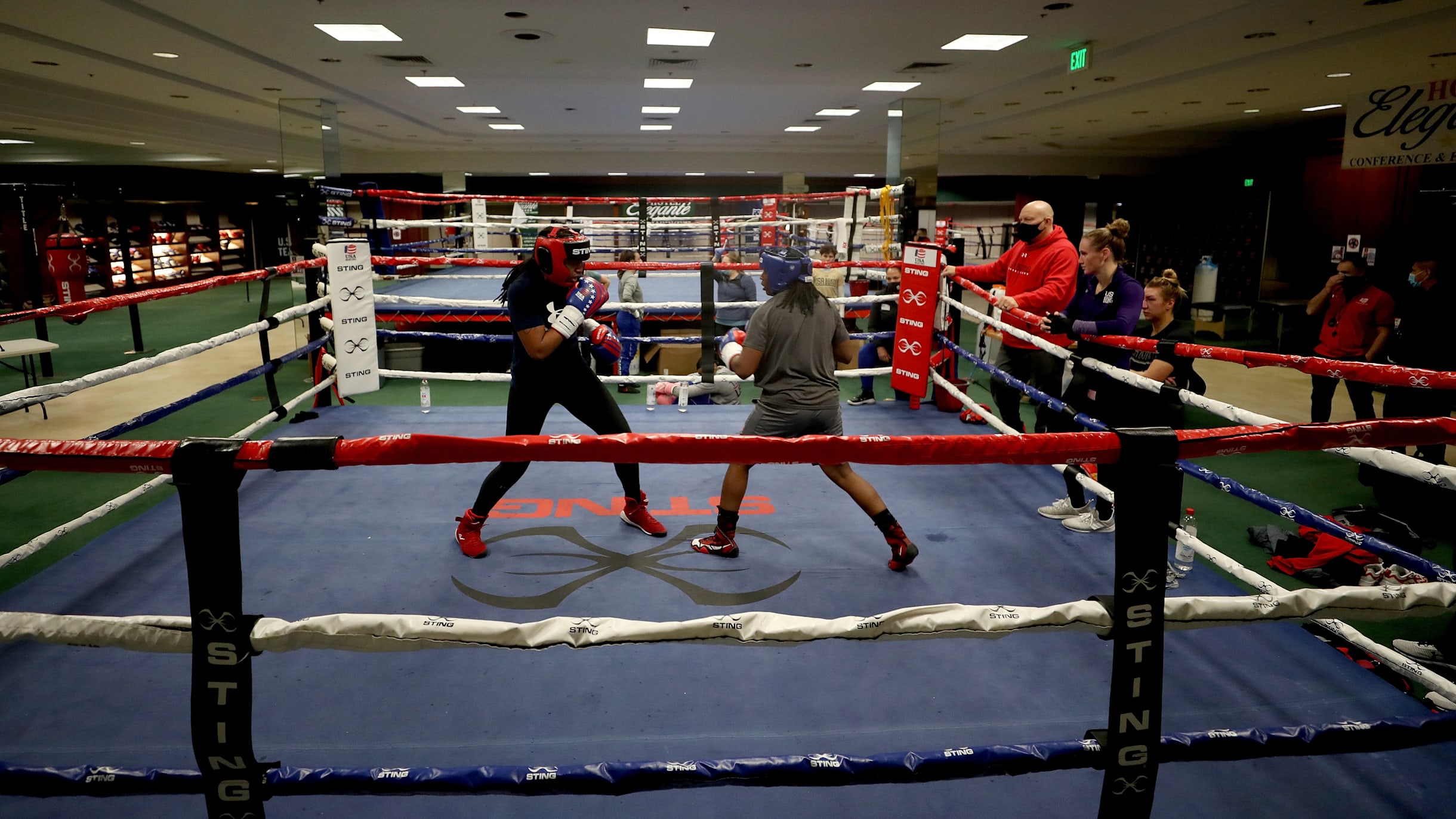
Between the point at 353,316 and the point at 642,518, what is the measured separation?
7.23 feet

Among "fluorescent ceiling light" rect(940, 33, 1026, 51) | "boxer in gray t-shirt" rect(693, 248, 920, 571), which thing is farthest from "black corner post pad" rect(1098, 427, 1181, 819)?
"fluorescent ceiling light" rect(940, 33, 1026, 51)

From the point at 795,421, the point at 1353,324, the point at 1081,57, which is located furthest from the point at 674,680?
the point at 1081,57

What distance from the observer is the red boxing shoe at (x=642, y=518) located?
3.13 meters

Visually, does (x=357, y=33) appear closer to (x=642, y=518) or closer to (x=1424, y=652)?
(x=642, y=518)

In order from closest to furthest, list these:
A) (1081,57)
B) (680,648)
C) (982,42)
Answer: (680,648) < (982,42) < (1081,57)

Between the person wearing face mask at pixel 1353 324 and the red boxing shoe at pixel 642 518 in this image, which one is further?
the person wearing face mask at pixel 1353 324

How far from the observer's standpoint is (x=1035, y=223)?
3703 millimetres

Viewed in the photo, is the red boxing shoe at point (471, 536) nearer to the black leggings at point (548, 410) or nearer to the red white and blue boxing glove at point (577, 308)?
the black leggings at point (548, 410)

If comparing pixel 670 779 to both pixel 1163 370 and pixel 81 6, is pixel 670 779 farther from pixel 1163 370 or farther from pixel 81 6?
pixel 81 6

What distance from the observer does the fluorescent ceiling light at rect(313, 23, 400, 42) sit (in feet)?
19.3

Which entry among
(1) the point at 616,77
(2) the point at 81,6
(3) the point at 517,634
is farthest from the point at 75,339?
(3) the point at 517,634

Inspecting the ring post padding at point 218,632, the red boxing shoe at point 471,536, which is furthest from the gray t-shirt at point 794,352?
the ring post padding at point 218,632

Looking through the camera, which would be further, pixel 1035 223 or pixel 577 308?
pixel 1035 223

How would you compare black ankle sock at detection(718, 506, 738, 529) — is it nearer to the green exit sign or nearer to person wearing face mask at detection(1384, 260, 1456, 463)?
person wearing face mask at detection(1384, 260, 1456, 463)
